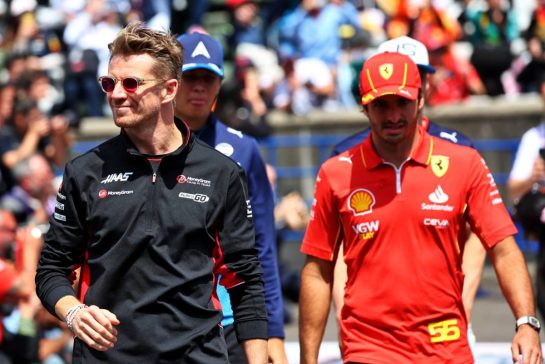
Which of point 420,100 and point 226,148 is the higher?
point 420,100

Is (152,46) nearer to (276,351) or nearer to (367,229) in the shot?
(367,229)

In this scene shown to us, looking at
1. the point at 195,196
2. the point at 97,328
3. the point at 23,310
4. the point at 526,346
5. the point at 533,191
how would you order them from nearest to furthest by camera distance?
the point at 97,328 < the point at 195,196 < the point at 526,346 < the point at 533,191 < the point at 23,310

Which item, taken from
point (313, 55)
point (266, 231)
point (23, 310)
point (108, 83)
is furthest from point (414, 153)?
point (313, 55)

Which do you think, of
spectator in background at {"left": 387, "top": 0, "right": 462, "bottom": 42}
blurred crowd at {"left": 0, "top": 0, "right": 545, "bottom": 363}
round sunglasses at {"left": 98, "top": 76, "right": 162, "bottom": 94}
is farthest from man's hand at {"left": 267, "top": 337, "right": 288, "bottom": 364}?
spectator in background at {"left": 387, "top": 0, "right": 462, "bottom": 42}

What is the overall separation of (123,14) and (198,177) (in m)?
15.9

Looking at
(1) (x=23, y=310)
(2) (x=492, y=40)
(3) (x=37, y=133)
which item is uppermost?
(2) (x=492, y=40)

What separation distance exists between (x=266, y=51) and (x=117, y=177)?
15.6m

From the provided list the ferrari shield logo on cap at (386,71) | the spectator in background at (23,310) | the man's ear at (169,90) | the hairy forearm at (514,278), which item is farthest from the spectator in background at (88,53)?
the man's ear at (169,90)

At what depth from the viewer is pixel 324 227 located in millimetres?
6172

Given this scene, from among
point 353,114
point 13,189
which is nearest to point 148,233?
point 13,189

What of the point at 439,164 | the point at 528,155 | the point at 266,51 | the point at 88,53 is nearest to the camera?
the point at 439,164

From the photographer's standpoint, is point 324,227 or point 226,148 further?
point 226,148

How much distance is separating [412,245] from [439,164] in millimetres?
415

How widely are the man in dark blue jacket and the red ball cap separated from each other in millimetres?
899
